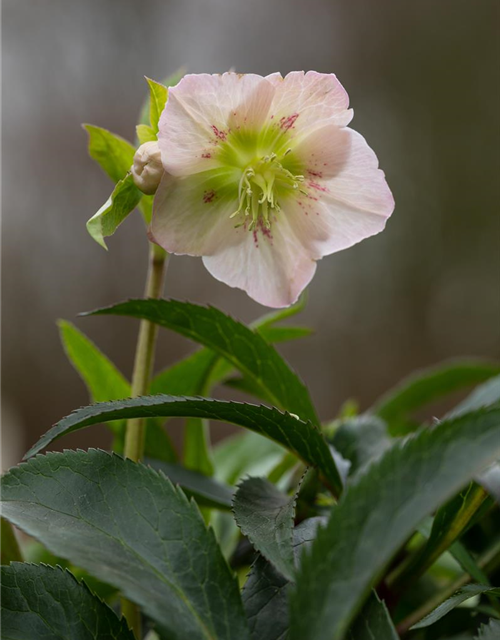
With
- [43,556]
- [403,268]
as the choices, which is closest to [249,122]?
[43,556]

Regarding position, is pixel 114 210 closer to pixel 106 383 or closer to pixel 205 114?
pixel 205 114

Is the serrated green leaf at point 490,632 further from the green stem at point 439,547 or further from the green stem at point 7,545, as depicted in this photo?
the green stem at point 7,545

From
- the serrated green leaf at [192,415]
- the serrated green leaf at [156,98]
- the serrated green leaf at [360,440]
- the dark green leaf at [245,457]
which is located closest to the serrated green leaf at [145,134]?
the serrated green leaf at [156,98]

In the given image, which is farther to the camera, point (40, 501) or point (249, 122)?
point (249, 122)

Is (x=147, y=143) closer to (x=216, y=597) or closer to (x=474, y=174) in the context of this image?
(x=216, y=597)

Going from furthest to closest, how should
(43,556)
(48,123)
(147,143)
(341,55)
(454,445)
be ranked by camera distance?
1. (341,55)
2. (48,123)
3. (43,556)
4. (147,143)
5. (454,445)

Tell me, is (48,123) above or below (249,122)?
above
